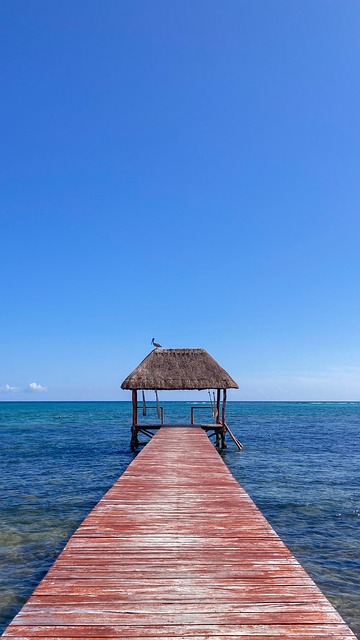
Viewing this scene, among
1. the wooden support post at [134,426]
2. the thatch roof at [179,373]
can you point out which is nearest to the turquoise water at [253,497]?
the wooden support post at [134,426]

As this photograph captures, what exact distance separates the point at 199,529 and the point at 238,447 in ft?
65.5

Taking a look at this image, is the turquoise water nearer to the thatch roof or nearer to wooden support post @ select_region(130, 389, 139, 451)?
wooden support post @ select_region(130, 389, 139, 451)

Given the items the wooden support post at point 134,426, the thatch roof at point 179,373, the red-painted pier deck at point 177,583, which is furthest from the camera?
the wooden support post at point 134,426

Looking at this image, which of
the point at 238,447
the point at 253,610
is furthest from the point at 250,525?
the point at 238,447

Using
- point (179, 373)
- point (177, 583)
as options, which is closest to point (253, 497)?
point (179, 373)

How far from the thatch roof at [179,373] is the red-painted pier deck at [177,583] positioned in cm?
1464

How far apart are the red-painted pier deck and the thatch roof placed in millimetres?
14643

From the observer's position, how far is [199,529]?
646cm

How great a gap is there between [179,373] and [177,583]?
61.4 feet

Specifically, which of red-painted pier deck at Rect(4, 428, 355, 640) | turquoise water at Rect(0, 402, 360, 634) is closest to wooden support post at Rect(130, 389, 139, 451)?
turquoise water at Rect(0, 402, 360, 634)

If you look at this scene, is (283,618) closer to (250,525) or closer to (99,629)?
(99,629)

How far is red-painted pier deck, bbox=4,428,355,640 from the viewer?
3.81 meters

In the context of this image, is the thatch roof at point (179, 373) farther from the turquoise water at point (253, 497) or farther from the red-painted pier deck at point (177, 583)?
the red-painted pier deck at point (177, 583)

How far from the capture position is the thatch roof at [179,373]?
22594 mm
